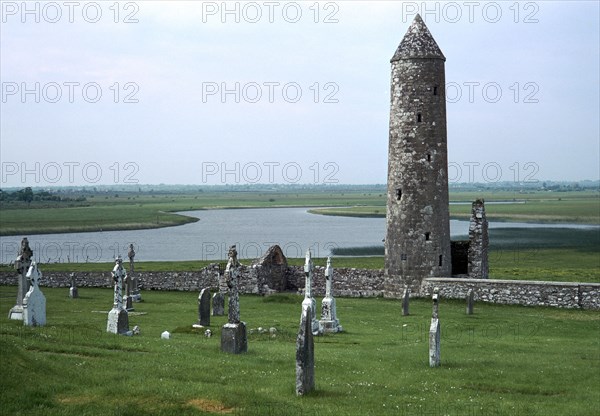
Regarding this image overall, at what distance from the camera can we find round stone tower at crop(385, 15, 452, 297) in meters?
34.7

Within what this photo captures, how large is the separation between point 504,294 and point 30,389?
72.8ft

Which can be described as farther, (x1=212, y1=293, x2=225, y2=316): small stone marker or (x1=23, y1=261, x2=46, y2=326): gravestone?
(x1=212, y1=293, x2=225, y2=316): small stone marker

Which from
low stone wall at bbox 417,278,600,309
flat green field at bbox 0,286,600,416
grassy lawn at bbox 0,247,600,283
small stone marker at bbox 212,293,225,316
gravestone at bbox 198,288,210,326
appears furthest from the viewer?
grassy lawn at bbox 0,247,600,283

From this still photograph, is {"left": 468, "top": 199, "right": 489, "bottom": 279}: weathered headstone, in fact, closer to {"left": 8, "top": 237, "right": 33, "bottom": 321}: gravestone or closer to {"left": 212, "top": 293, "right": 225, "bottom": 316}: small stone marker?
{"left": 212, "top": 293, "right": 225, "bottom": 316}: small stone marker

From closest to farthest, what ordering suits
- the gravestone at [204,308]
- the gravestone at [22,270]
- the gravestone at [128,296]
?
the gravestone at [22,270] < the gravestone at [204,308] < the gravestone at [128,296]

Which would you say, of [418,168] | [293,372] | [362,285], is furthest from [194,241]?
[293,372]

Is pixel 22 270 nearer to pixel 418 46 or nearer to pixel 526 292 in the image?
pixel 526 292

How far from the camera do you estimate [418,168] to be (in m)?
34.8

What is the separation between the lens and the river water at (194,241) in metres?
74.0

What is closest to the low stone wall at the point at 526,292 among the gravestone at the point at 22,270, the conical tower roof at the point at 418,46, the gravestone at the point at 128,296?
the conical tower roof at the point at 418,46

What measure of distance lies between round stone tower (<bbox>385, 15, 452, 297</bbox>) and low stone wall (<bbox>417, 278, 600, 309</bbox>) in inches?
70.5

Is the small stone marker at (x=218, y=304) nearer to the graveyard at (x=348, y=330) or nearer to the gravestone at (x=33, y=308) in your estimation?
the graveyard at (x=348, y=330)

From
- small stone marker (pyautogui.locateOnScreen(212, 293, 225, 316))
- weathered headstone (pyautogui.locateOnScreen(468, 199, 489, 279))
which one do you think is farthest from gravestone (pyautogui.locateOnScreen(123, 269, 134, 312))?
weathered headstone (pyautogui.locateOnScreen(468, 199, 489, 279))

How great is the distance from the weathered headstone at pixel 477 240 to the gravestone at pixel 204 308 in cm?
1465
